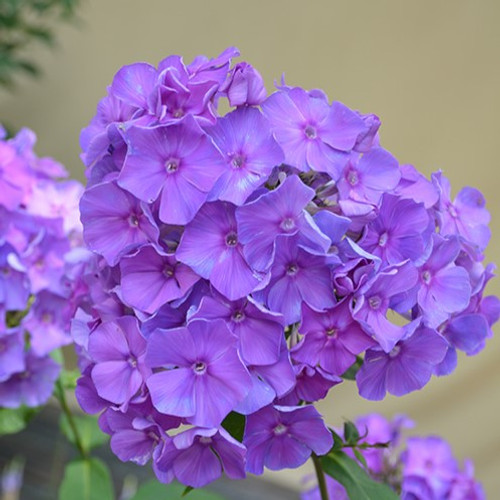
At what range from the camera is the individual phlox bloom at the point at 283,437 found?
478 mm

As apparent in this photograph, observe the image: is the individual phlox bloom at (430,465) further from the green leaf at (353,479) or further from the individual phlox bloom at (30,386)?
the individual phlox bloom at (30,386)

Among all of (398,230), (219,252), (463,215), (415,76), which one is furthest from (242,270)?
(415,76)

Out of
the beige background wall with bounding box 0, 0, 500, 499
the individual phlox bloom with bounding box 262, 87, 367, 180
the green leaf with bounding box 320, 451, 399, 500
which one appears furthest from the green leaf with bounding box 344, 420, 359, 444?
the beige background wall with bounding box 0, 0, 500, 499

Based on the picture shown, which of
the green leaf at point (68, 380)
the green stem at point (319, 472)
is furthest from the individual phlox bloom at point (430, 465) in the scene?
the green leaf at point (68, 380)

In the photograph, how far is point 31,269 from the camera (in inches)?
30.8

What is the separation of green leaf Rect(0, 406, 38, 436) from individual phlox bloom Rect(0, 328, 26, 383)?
12 centimetres

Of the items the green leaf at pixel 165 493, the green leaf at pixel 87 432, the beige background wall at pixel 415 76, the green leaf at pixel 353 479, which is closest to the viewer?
the green leaf at pixel 353 479

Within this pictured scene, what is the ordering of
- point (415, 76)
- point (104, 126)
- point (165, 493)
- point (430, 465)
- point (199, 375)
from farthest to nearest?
point (415, 76) < point (430, 465) < point (165, 493) < point (104, 126) < point (199, 375)

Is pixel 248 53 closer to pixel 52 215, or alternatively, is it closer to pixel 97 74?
pixel 97 74

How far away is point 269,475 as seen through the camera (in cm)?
229

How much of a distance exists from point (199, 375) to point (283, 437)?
3.2 inches

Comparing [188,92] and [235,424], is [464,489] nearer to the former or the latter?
[235,424]

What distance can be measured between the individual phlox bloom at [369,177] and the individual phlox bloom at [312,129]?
0.04ft

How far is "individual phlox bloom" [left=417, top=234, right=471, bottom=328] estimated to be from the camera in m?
0.52
